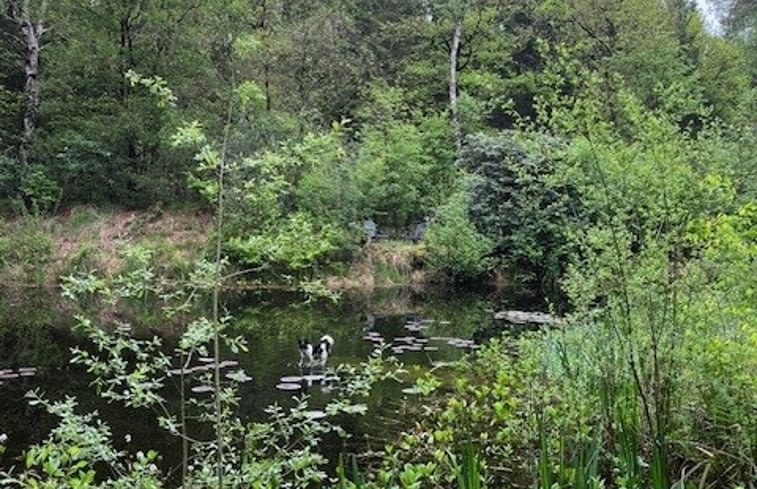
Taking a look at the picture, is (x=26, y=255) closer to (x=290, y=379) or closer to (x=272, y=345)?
(x=272, y=345)

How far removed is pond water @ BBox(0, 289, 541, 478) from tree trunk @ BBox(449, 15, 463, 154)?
6.53m

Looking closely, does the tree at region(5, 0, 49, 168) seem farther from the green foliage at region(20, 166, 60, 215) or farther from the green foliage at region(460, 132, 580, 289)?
the green foliage at region(460, 132, 580, 289)

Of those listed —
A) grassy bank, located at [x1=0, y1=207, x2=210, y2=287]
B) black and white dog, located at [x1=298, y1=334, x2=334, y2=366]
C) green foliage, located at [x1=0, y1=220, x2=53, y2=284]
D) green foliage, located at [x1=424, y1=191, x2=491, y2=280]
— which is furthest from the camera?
green foliage, located at [x1=424, y1=191, x2=491, y2=280]

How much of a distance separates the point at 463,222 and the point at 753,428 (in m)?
15.0

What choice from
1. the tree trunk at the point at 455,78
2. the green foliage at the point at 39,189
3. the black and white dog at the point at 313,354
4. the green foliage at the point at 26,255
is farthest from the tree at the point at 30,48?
the black and white dog at the point at 313,354

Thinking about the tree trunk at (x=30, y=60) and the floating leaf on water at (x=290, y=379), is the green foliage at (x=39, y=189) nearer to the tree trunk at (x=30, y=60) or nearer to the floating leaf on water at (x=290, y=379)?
the tree trunk at (x=30, y=60)

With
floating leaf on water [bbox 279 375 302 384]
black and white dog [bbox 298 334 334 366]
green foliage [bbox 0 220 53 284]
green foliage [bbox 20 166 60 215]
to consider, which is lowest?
floating leaf on water [bbox 279 375 302 384]

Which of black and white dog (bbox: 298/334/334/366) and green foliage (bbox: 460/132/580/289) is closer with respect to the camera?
black and white dog (bbox: 298/334/334/366)

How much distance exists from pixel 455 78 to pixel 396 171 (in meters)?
5.78

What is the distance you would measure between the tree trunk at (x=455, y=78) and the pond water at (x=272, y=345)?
6.53 m

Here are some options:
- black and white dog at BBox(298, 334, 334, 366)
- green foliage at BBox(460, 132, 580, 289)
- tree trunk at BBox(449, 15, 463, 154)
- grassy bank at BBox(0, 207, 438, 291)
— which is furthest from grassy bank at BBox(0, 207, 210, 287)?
tree trunk at BBox(449, 15, 463, 154)

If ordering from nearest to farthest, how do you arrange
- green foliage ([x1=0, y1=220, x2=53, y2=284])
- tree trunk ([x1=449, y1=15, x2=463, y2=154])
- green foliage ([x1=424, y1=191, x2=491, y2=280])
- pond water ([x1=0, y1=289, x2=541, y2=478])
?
pond water ([x1=0, y1=289, x2=541, y2=478]) < green foliage ([x1=0, y1=220, x2=53, y2=284]) < green foliage ([x1=424, y1=191, x2=491, y2=280]) < tree trunk ([x1=449, y1=15, x2=463, y2=154])

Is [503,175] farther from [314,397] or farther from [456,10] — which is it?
[314,397]

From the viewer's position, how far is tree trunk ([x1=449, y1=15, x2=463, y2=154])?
23359mm
